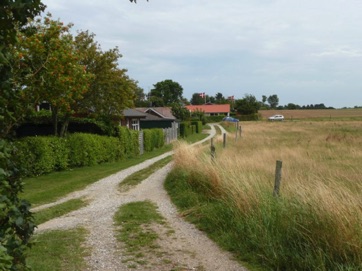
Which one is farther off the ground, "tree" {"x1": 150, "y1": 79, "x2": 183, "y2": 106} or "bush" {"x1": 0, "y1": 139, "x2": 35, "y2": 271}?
"tree" {"x1": 150, "y1": 79, "x2": 183, "y2": 106}

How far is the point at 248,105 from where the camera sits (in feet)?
361

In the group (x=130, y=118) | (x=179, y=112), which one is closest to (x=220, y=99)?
(x=179, y=112)

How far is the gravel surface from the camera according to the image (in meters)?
5.77

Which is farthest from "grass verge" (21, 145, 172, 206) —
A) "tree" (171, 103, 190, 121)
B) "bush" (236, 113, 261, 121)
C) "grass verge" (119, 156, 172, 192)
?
"bush" (236, 113, 261, 121)

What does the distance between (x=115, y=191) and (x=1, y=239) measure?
34.7ft

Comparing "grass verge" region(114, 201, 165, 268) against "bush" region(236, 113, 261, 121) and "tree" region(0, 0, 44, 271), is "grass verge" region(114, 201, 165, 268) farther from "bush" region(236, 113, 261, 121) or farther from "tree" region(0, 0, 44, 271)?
"bush" region(236, 113, 261, 121)

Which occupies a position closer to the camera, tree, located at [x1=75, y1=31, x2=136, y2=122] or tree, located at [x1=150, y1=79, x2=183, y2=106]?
tree, located at [x1=75, y1=31, x2=136, y2=122]

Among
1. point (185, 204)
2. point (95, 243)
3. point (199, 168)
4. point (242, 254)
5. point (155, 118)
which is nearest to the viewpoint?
point (242, 254)

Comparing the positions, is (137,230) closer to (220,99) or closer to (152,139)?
(152,139)

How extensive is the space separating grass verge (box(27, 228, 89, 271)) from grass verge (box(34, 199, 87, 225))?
1.34 metres

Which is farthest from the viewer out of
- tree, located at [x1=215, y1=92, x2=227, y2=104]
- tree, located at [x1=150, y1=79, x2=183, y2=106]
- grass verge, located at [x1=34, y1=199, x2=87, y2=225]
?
tree, located at [x1=215, y1=92, x2=227, y2=104]

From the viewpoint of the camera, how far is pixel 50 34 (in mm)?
16594

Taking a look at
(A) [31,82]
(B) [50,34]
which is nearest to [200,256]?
(A) [31,82]

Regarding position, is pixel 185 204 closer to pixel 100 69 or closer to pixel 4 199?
pixel 4 199
